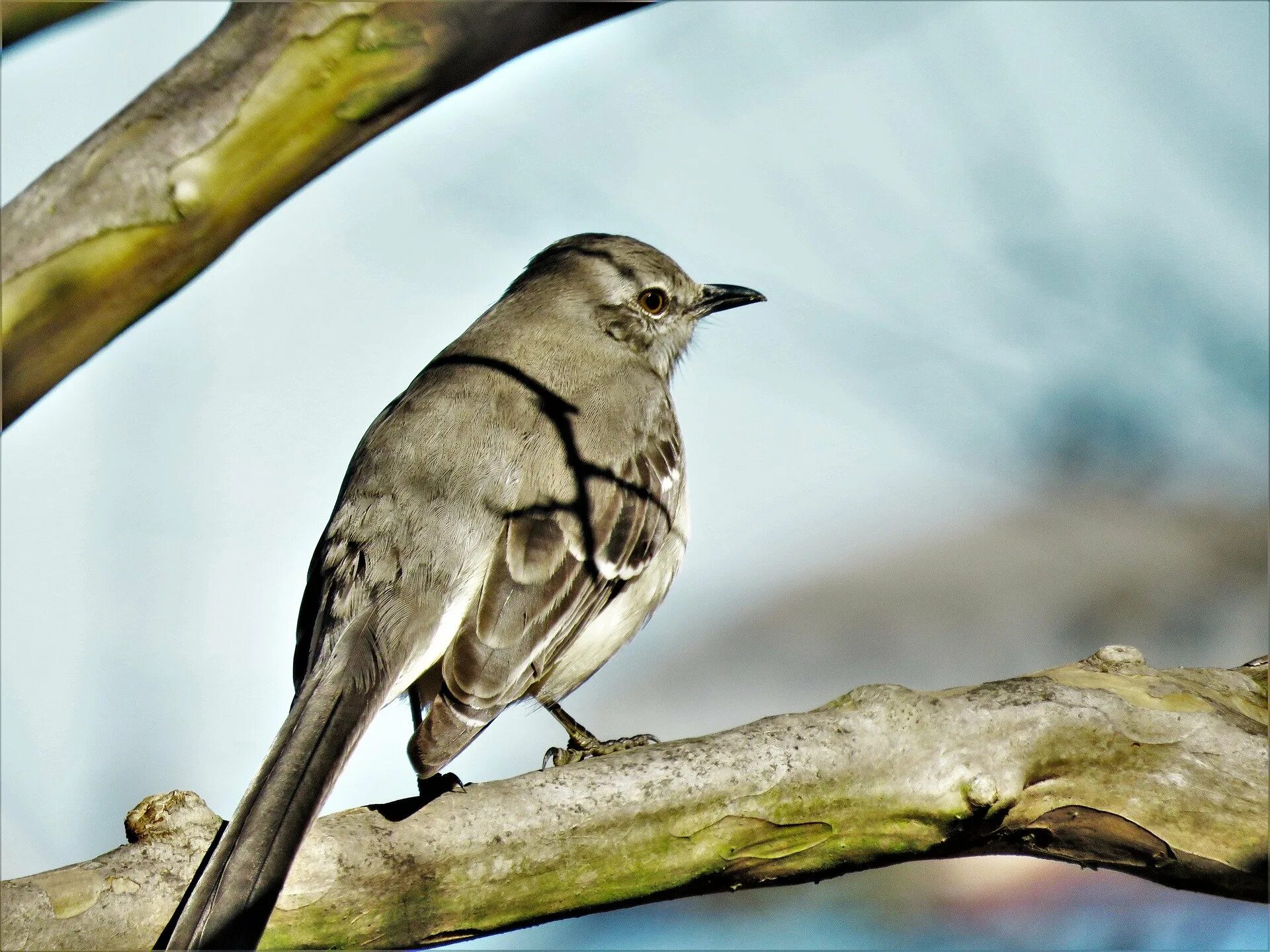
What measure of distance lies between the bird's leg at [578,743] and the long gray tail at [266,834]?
49.8 inches

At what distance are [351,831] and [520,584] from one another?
1.24 meters

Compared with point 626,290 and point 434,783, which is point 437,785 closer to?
point 434,783

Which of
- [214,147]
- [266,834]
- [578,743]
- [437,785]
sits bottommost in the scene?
[266,834]

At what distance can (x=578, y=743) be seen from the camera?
4.63 m

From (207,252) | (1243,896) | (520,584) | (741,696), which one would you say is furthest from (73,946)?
(741,696)

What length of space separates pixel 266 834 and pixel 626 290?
11.2ft

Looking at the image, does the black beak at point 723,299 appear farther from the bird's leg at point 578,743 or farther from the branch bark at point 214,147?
the branch bark at point 214,147

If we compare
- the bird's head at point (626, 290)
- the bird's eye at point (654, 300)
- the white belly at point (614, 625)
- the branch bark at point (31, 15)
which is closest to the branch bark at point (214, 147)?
the branch bark at point (31, 15)

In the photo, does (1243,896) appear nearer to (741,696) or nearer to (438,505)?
(438,505)

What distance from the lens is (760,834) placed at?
3.21 m

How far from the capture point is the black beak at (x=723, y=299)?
598 cm

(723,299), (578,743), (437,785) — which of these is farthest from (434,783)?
(723,299)

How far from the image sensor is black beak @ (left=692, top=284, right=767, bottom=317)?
598 centimetres

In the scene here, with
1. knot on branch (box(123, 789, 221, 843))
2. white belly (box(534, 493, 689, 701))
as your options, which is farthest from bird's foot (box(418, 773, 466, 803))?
white belly (box(534, 493, 689, 701))
